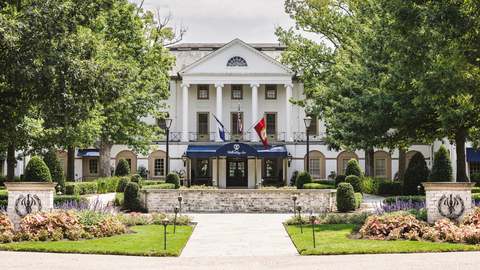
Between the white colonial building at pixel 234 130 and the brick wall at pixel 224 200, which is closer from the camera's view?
the brick wall at pixel 224 200

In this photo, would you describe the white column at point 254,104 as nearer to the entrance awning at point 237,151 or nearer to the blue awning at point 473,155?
the entrance awning at point 237,151

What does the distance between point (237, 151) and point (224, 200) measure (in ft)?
38.9

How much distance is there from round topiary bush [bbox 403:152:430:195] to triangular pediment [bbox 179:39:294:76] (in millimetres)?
17781

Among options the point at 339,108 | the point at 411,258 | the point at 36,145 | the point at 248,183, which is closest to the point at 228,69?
the point at 248,183

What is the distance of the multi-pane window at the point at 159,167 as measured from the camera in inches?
1507

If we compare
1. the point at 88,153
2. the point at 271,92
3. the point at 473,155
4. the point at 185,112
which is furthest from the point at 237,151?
the point at 473,155

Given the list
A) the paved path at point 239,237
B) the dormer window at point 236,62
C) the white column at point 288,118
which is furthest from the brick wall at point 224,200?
the dormer window at point 236,62

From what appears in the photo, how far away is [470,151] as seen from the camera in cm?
3462

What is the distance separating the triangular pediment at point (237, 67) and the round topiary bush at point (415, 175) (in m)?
17.8

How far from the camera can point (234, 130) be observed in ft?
131

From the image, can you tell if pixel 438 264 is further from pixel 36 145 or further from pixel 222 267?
pixel 36 145

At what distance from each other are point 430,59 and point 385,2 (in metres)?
2.12

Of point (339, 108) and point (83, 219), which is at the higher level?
point (339, 108)

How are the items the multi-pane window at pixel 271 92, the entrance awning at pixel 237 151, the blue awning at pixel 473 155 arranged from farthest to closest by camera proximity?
the multi-pane window at pixel 271 92
the blue awning at pixel 473 155
the entrance awning at pixel 237 151
